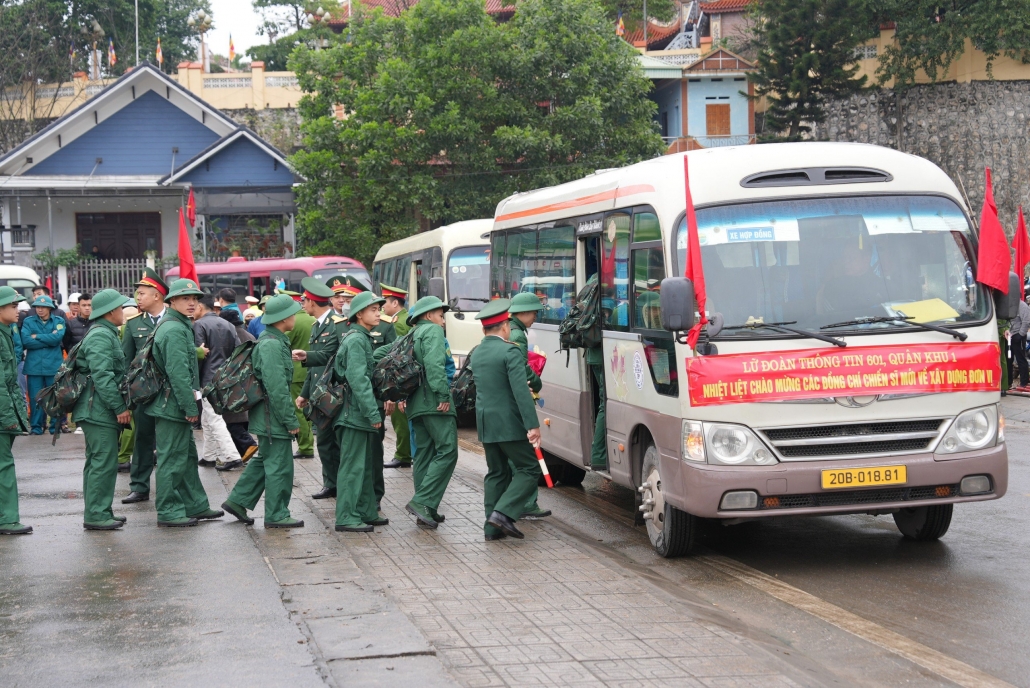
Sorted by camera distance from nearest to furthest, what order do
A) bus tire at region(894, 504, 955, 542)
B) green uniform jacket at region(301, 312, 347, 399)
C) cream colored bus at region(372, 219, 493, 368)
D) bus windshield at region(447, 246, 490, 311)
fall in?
bus tire at region(894, 504, 955, 542) → green uniform jacket at region(301, 312, 347, 399) → cream colored bus at region(372, 219, 493, 368) → bus windshield at region(447, 246, 490, 311)

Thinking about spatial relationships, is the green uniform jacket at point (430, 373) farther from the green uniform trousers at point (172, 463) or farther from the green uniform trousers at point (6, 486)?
the green uniform trousers at point (6, 486)

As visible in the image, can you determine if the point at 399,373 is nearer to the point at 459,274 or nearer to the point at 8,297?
the point at 8,297

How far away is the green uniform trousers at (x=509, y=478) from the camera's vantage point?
29.2 feet

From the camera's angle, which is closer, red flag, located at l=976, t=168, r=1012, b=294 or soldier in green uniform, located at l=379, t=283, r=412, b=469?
red flag, located at l=976, t=168, r=1012, b=294

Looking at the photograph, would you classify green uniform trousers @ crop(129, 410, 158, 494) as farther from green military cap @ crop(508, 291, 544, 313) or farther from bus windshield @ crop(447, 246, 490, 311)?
bus windshield @ crop(447, 246, 490, 311)

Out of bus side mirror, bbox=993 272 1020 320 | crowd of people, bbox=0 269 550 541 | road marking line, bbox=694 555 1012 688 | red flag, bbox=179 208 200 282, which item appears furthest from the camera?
red flag, bbox=179 208 200 282

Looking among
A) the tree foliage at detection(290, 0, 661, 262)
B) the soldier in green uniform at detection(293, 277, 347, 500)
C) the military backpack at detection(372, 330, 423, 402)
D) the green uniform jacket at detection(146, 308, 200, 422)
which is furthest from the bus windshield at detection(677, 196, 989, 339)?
the tree foliage at detection(290, 0, 661, 262)

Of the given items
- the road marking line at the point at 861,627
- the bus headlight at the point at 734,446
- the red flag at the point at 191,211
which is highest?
the red flag at the point at 191,211

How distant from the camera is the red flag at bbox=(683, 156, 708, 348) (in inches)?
299

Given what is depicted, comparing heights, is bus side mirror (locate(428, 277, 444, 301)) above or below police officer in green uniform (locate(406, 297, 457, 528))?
above

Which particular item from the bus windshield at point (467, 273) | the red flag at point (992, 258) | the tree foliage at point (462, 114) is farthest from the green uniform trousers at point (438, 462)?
the tree foliage at point (462, 114)

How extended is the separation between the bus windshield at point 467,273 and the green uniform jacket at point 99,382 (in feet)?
30.9

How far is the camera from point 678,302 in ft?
24.4

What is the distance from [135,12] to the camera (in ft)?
177
